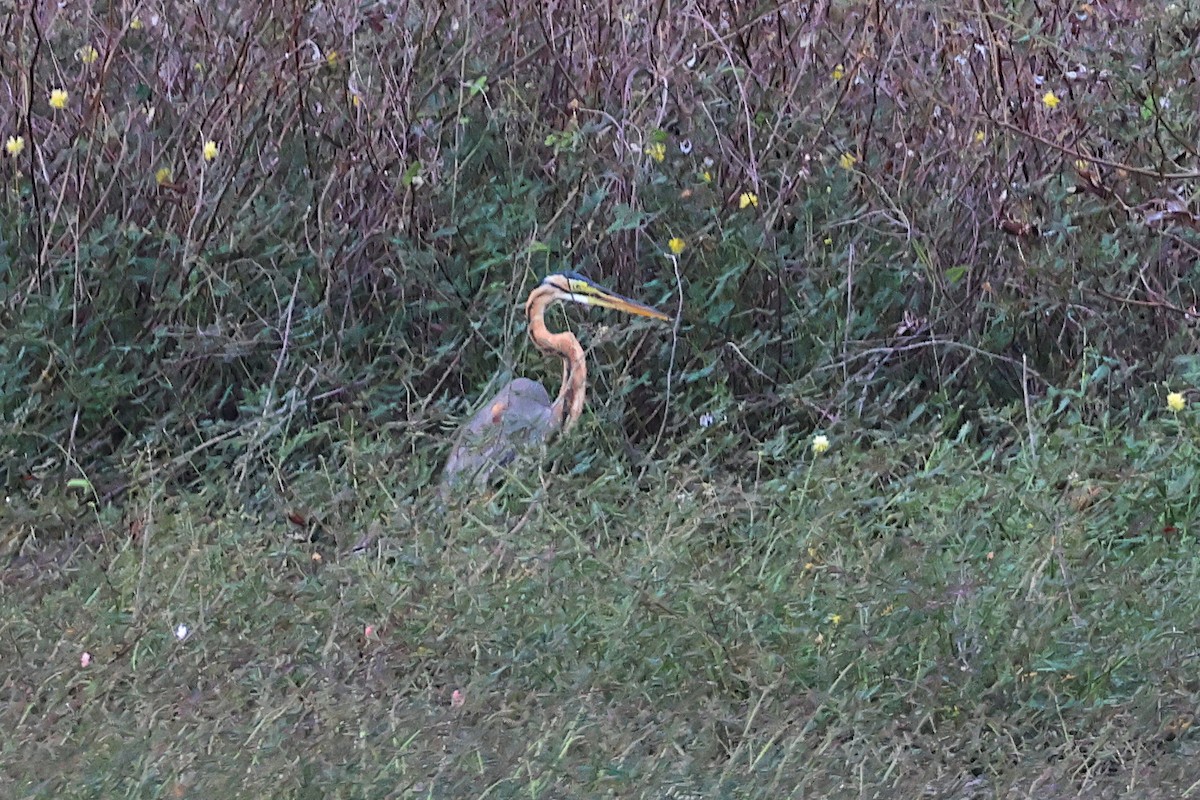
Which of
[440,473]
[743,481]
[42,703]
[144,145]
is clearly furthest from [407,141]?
[42,703]

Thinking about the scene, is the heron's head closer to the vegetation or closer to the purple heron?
the purple heron

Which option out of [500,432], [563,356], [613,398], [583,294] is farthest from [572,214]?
[500,432]

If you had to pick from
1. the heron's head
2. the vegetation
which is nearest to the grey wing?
the vegetation

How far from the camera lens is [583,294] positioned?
5.25m

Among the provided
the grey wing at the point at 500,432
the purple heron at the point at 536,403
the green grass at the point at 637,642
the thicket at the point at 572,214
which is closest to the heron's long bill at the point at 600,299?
the purple heron at the point at 536,403

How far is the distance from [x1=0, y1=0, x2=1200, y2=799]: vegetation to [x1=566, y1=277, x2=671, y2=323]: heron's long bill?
0.15 m

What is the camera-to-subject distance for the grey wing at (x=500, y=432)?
4461mm

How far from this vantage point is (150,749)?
3.13 metres

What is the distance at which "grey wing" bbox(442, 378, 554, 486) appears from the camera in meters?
4.46

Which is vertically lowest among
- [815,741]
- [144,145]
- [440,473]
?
[440,473]

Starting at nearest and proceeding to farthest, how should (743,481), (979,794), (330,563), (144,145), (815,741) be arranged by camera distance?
(979,794) < (815,741) < (330,563) < (743,481) < (144,145)

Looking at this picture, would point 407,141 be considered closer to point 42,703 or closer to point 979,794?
point 42,703

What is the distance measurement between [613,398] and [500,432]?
617 mm

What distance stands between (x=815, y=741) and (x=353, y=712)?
33.0 inches
